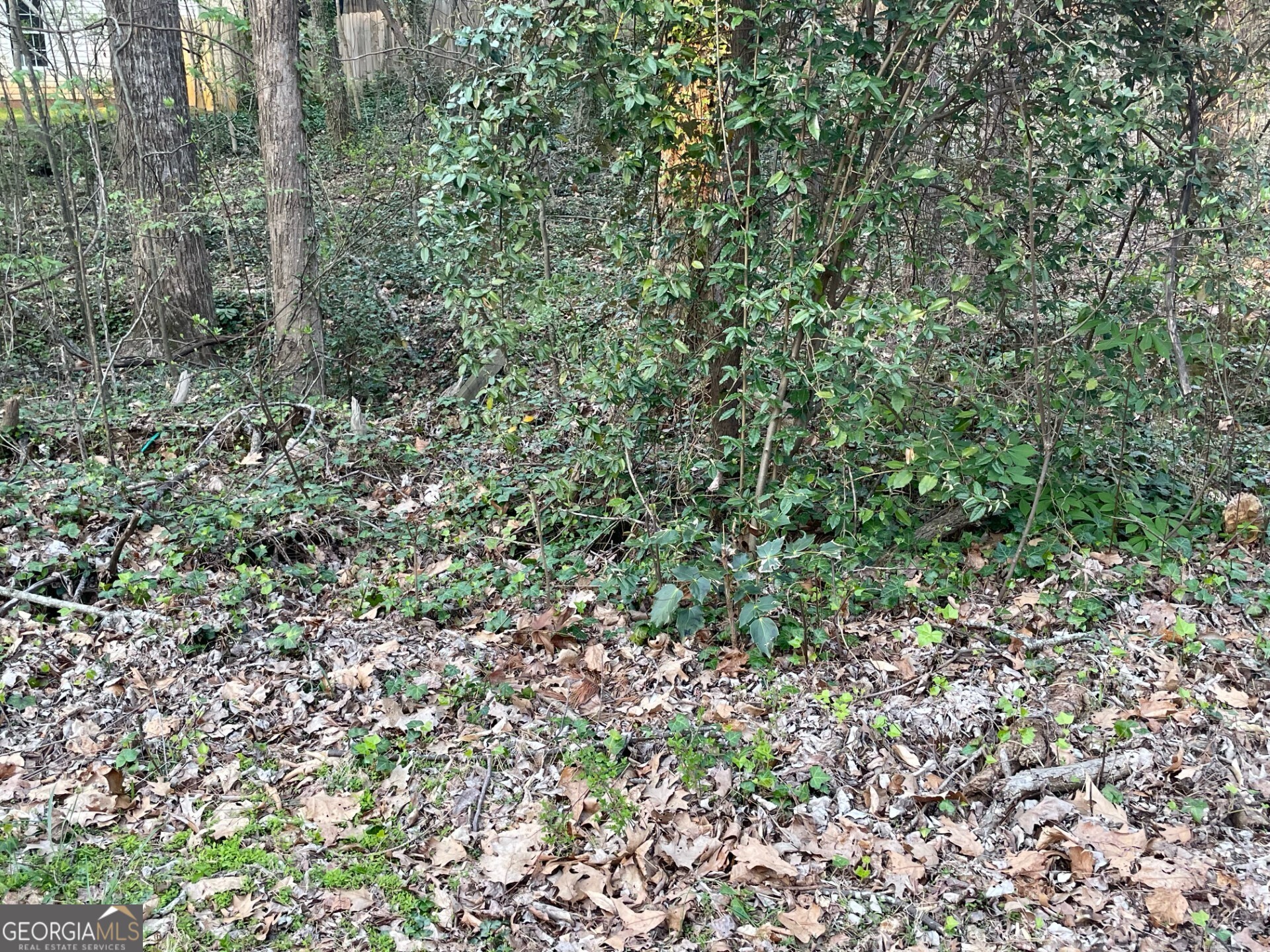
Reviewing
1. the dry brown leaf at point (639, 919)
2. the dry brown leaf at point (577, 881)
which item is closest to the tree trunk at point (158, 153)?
the dry brown leaf at point (577, 881)

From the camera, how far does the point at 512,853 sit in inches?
137

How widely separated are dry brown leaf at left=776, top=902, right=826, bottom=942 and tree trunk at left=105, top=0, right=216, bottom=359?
7664 millimetres

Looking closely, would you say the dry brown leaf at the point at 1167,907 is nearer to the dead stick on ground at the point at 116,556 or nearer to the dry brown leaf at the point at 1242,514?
the dry brown leaf at the point at 1242,514

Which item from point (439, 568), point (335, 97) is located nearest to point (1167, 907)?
point (439, 568)

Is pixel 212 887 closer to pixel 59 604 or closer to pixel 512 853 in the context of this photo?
pixel 512 853

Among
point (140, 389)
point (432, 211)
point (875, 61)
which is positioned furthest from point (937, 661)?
point (140, 389)

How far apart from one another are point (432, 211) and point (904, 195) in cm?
240

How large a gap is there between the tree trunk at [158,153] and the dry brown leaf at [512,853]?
6.78 m

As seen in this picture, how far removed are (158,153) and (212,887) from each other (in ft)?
25.5

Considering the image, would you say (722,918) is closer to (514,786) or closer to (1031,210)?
(514,786)

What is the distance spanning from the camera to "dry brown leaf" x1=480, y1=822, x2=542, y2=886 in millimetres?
3381

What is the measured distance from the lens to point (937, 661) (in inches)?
178

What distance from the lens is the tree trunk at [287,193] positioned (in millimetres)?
8133

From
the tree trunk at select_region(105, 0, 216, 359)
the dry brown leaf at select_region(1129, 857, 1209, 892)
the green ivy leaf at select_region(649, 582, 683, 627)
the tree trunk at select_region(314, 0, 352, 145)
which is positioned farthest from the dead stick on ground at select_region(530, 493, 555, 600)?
the tree trunk at select_region(314, 0, 352, 145)
